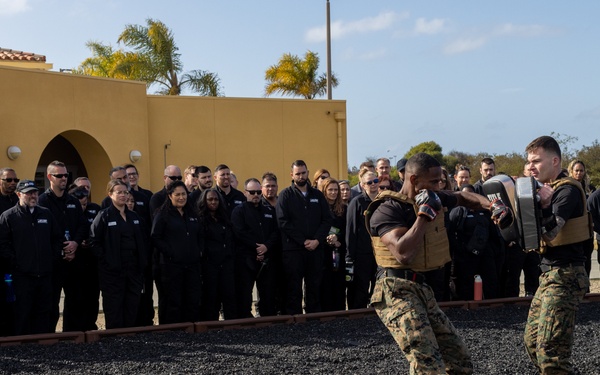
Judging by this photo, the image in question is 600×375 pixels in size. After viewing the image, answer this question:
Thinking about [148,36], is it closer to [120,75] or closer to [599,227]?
[120,75]

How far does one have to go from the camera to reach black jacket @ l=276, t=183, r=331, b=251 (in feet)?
33.1

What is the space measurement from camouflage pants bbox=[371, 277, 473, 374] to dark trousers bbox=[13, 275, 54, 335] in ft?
15.8

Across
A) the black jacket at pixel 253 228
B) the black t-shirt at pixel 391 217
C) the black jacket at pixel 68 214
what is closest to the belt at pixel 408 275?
the black t-shirt at pixel 391 217

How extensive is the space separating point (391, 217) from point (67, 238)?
530 cm

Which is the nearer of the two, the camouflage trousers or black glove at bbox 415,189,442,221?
black glove at bbox 415,189,442,221

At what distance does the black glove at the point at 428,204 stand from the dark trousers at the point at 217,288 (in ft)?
16.4

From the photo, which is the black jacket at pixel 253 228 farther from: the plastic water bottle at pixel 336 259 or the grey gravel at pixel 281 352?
the grey gravel at pixel 281 352

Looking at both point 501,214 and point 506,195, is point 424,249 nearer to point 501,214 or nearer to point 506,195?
point 501,214

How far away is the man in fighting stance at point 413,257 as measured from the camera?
5168 millimetres

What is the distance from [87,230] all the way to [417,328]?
18.2 feet

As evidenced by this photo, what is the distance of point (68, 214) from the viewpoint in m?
9.48

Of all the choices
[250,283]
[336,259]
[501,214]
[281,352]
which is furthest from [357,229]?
[501,214]

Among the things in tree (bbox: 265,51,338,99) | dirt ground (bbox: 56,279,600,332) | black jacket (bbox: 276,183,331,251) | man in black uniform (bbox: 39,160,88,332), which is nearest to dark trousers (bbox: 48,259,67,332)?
man in black uniform (bbox: 39,160,88,332)

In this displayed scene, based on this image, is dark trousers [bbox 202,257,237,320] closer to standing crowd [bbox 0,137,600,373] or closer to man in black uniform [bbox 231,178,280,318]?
→ standing crowd [bbox 0,137,600,373]
